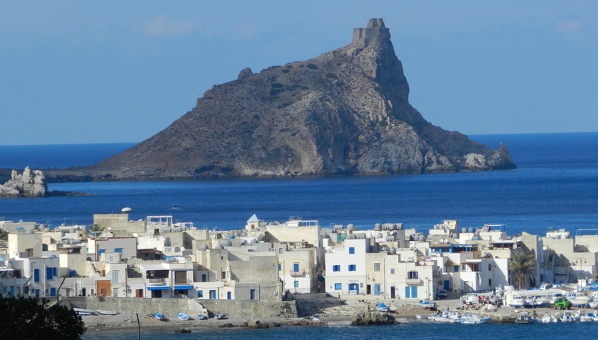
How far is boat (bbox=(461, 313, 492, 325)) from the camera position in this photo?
4991cm

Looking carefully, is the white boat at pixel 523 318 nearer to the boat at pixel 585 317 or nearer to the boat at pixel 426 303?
the boat at pixel 585 317

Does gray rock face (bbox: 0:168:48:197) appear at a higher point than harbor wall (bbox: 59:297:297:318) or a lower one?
higher

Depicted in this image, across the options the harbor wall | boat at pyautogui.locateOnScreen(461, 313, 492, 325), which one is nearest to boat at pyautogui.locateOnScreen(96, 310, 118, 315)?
the harbor wall

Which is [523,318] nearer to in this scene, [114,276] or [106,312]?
[106,312]

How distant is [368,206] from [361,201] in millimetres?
Result: 9443

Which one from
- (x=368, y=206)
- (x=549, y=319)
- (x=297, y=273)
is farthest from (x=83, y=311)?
(x=368, y=206)

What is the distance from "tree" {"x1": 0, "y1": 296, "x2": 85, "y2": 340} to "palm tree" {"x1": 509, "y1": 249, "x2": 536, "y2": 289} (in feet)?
87.0

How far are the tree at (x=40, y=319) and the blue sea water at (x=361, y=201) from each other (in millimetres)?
50669

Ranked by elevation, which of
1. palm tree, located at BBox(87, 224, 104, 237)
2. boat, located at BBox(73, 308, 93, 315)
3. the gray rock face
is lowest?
boat, located at BBox(73, 308, 93, 315)

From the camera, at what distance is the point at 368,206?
12669 centimetres

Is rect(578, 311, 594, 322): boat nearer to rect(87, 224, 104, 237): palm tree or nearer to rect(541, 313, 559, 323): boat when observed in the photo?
rect(541, 313, 559, 323): boat

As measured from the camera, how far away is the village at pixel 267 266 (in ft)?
168

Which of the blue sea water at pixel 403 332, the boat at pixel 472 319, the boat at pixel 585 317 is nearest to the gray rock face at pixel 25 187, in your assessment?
the blue sea water at pixel 403 332

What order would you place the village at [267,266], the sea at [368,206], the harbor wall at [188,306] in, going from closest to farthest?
the sea at [368,206] → the harbor wall at [188,306] → the village at [267,266]
